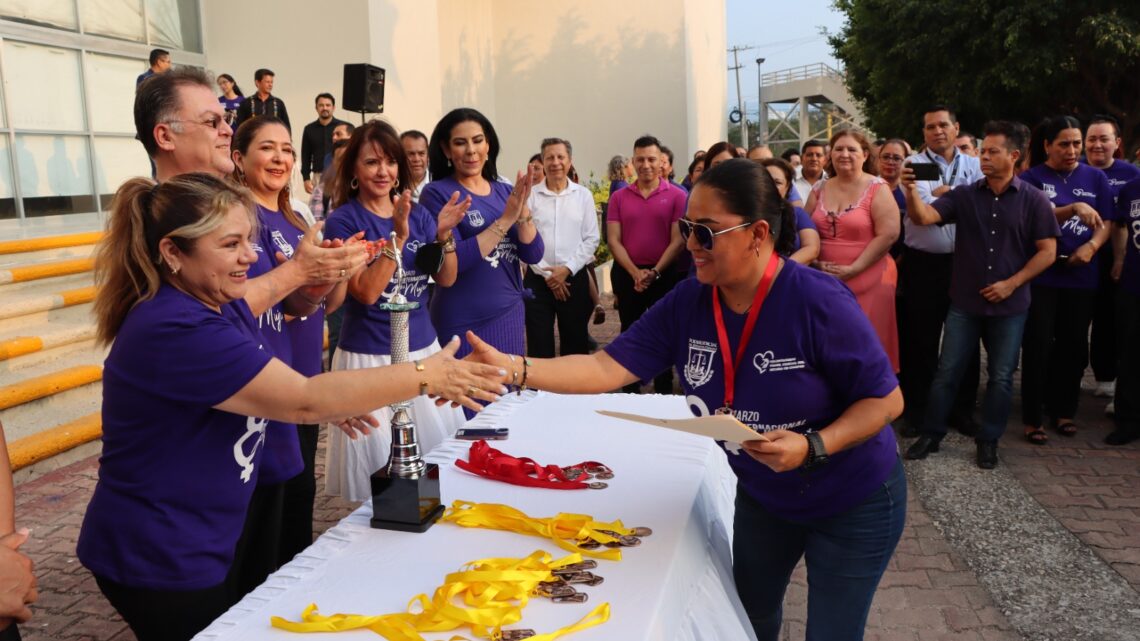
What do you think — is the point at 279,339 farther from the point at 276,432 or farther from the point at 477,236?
the point at 477,236

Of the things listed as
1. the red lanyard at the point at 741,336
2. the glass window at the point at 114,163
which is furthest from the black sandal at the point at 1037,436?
the glass window at the point at 114,163

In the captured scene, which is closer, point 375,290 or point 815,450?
point 815,450

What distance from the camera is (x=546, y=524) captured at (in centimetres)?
217

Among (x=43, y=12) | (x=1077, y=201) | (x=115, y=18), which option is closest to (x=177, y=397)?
(x=1077, y=201)

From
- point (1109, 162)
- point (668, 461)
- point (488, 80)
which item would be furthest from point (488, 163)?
point (488, 80)

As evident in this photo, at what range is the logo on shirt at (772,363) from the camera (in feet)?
7.11

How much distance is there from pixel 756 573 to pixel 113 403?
5.58 ft

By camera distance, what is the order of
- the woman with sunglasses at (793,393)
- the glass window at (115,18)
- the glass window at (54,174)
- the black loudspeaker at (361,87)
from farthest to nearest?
the glass window at (115,18) → the black loudspeaker at (361,87) → the glass window at (54,174) → the woman with sunglasses at (793,393)

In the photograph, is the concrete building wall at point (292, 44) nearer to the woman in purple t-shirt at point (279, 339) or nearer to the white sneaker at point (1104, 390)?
the woman in purple t-shirt at point (279, 339)

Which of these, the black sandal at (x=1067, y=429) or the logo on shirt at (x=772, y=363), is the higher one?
the logo on shirt at (x=772, y=363)

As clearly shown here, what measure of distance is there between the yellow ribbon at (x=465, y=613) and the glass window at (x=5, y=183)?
9097 mm

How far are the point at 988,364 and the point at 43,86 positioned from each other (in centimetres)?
968

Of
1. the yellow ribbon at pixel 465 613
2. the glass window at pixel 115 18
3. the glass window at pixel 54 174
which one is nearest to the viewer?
the yellow ribbon at pixel 465 613

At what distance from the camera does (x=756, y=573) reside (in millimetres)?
2453
